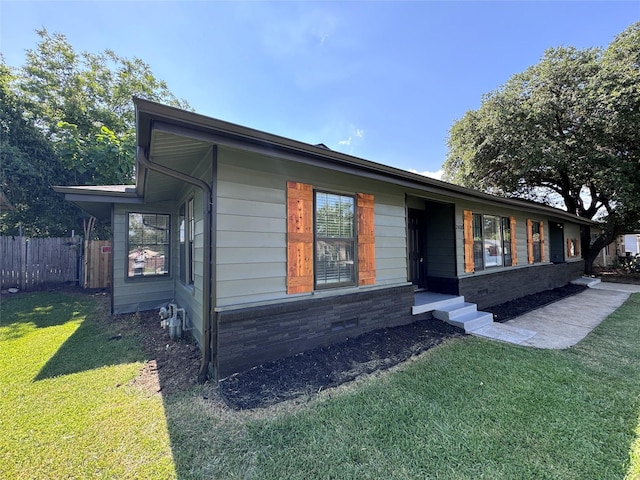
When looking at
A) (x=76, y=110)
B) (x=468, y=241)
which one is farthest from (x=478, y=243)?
(x=76, y=110)

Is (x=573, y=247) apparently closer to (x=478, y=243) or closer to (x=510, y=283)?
(x=510, y=283)

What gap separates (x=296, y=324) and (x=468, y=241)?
4846mm

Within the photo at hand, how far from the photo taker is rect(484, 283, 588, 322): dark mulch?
611 centimetres

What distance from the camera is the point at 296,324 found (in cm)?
352

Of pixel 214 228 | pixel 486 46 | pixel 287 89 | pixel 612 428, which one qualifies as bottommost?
pixel 612 428

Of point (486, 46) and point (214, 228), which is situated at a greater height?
point (486, 46)

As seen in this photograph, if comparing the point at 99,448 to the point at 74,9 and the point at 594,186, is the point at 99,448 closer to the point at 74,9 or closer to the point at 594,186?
the point at 74,9

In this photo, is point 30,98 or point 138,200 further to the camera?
point 30,98

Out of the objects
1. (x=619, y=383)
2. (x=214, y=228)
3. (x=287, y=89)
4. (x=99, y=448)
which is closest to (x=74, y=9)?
(x=287, y=89)

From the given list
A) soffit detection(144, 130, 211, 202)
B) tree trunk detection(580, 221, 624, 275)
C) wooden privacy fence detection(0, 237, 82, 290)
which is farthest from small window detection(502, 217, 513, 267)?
wooden privacy fence detection(0, 237, 82, 290)

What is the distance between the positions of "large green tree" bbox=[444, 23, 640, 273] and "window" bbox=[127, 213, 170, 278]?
13560 mm

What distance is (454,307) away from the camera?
18.1 feet

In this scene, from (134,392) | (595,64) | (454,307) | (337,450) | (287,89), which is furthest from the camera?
(595,64)

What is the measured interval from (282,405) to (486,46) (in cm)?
1110
